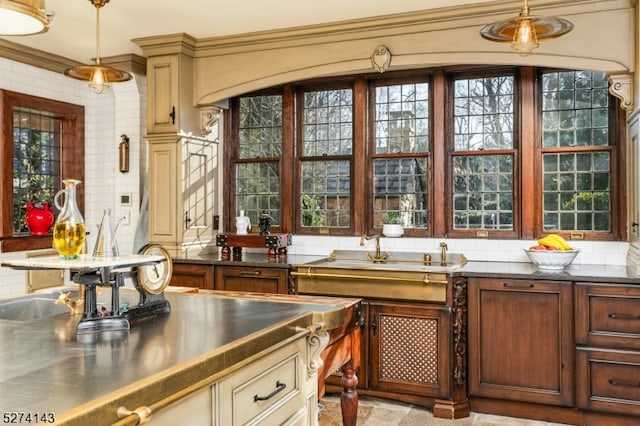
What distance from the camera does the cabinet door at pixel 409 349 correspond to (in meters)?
4.09

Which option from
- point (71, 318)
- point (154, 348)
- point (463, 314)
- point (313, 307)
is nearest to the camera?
point (154, 348)

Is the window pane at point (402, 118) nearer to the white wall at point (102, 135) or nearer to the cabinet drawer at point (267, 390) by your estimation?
the white wall at point (102, 135)

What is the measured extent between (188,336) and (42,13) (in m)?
1.19

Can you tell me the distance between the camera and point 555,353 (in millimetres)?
3867

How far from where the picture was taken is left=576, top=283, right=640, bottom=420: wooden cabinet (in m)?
3.64

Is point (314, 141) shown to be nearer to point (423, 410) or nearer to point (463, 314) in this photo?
point (463, 314)

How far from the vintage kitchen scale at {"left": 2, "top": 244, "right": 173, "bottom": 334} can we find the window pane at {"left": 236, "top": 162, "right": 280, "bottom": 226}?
338 centimetres

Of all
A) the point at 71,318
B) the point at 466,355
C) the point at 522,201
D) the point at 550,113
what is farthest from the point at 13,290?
the point at 550,113

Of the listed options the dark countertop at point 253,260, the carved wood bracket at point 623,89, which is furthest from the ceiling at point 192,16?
the dark countertop at point 253,260

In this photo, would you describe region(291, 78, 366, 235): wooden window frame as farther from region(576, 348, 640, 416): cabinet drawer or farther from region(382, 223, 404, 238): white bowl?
region(576, 348, 640, 416): cabinet drawer

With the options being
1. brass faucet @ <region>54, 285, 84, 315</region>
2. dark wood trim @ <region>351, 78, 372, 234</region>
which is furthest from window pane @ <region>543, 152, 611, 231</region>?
brass faucet @ <region>54, 285, 84, 315</region>

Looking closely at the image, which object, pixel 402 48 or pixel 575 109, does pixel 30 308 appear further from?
pixel 575 109

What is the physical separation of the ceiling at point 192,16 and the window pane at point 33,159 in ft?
2.45

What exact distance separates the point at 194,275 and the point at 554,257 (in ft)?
9.66
